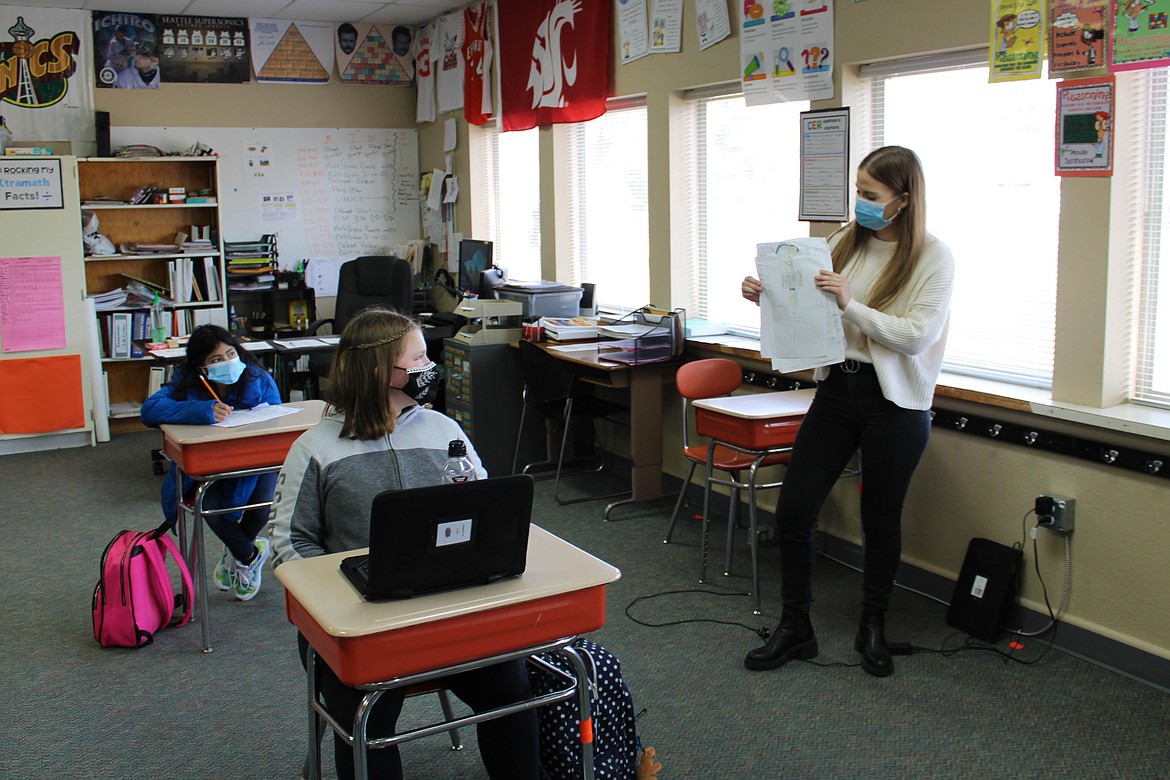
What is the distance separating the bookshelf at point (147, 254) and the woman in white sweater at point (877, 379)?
4876mm

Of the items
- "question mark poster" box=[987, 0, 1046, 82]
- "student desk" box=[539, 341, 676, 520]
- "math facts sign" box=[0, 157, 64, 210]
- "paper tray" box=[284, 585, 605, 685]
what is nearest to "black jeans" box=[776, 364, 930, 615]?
"question mark poster" box=[987, 0, 1046, 82]

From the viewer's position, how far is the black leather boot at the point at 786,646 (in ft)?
10.6

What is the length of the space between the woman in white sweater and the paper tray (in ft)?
4.05

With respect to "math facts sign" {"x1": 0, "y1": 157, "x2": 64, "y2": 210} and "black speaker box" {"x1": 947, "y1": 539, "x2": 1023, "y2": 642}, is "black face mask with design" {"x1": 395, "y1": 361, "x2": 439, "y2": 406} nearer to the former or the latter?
"black speaker box" {"x1": 947, "y1": 539, "x2": 1023, "y2": 642}

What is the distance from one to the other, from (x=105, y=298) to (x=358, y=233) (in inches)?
74.0

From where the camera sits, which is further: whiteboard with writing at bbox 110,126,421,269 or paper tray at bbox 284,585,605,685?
whiteboard with writing at bbox 110,126,421,269

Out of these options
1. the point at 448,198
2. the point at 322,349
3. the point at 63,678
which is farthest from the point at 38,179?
the point at 63,678

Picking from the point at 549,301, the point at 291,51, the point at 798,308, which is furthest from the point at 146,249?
the point at 798,308

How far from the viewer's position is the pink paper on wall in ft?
20.3

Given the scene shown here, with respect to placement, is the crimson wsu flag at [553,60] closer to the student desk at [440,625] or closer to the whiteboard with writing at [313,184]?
the whiteboard with writing at [313,184]

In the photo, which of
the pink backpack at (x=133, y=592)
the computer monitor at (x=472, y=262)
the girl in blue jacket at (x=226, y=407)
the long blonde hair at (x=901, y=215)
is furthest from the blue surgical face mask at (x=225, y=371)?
the computer monitor at (x=472, y=262)

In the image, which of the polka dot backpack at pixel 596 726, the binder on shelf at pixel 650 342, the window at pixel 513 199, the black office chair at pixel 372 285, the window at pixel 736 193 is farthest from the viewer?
the window at pixel 513 199

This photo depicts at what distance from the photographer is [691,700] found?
3.06 metres

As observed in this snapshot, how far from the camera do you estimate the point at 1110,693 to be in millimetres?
3008
